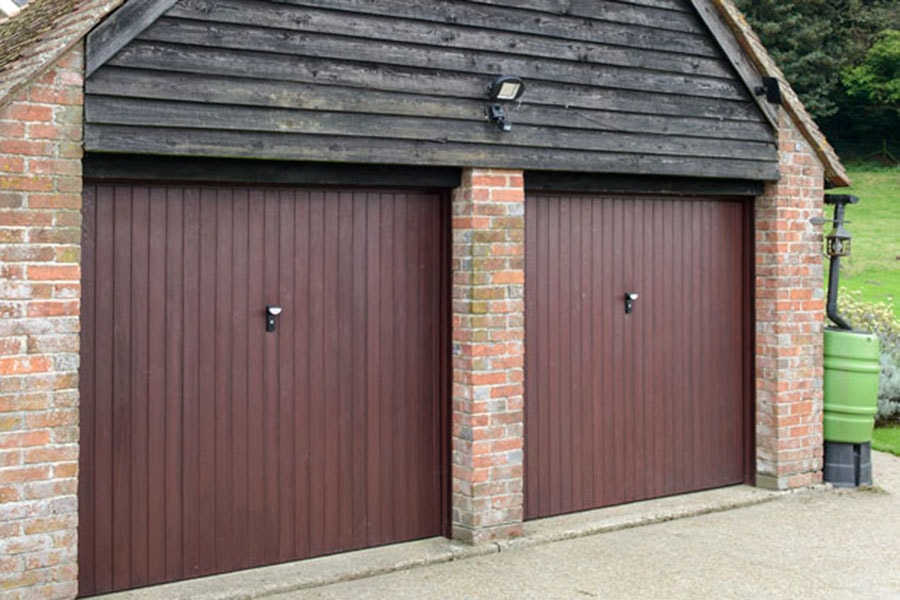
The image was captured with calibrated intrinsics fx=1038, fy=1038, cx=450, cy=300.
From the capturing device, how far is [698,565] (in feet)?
20.6

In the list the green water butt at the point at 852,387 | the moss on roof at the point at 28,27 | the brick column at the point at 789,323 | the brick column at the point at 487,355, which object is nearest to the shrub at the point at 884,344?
the green water butt at the point at 852,387

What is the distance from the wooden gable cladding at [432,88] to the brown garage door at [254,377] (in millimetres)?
398

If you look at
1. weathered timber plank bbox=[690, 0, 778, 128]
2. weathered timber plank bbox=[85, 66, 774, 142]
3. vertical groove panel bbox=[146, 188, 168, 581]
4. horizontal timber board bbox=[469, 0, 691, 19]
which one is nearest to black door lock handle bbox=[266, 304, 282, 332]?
vertical groove panel bbox=[146, 188, 168, 581]

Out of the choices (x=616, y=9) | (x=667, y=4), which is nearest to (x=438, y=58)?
(x=616, y=9)

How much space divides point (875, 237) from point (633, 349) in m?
22.9

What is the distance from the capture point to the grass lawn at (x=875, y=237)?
22.0 meters

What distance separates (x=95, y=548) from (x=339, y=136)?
2.63 m

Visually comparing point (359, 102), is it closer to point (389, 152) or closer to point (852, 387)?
point (389, 152)

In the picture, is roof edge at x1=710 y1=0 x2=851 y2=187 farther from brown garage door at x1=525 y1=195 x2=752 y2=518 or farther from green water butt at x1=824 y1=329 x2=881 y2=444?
green water butt at x1=824 y1=329 x2=881 y2=444

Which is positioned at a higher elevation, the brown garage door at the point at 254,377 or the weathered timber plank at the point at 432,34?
the weathered timber plank at the point at 432,34

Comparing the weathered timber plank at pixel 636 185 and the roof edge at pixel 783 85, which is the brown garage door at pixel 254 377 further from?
the roof edge at pixel 783 85

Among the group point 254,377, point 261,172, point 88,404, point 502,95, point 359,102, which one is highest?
point 502,95

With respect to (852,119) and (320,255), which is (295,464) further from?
(852,119)

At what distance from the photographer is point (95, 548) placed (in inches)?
216
